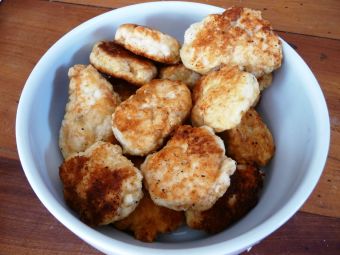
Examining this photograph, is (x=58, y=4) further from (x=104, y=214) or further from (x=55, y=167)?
(x=104, y=214)

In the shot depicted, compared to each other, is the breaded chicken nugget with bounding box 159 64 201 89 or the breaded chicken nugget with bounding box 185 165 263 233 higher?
the breaded chicken nugget with bounding box 159 64 201 89

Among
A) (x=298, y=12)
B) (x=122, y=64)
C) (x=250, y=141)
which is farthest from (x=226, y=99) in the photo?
(x=298, y=12)

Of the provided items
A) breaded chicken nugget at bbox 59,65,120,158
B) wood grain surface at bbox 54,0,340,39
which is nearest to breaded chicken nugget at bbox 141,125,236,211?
breaded chicken nugget at bbox 59,65,120,158

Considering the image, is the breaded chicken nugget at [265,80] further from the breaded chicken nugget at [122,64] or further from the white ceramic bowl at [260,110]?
the breaded chicken nugget at [122,64]

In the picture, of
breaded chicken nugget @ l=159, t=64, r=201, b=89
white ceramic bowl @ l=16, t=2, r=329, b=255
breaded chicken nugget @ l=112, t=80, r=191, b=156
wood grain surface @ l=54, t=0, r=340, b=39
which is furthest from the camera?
wood grain surface @ l=54, t=0, r=340, b=39

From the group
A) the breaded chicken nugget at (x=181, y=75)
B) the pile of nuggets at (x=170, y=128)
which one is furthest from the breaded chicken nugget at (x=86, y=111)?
the breaded chicken nugget at (x=181, y=75)

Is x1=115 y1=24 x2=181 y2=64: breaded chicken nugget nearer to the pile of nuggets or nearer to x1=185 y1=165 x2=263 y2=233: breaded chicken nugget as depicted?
the pile of nuggets
